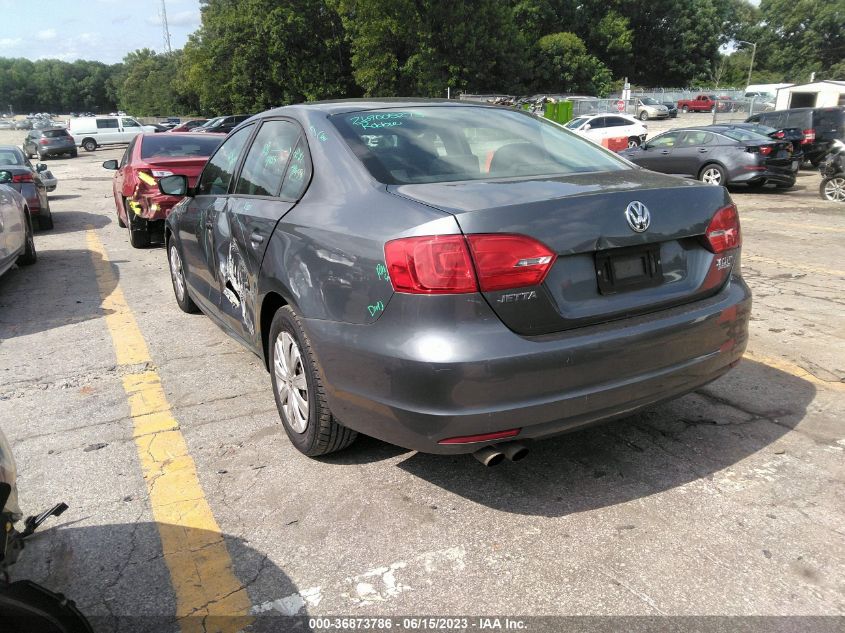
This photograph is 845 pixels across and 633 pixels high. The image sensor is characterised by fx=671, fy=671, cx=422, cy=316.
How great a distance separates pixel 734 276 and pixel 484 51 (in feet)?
→ 180

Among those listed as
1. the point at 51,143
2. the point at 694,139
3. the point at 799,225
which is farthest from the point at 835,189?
the point at 51,143

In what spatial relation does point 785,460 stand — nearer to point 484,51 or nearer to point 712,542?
point 712,542

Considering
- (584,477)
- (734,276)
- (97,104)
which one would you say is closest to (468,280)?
(584,477)

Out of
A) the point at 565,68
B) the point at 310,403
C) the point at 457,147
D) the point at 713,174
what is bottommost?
the point at 713,174

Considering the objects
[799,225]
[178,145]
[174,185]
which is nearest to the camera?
[174,185]

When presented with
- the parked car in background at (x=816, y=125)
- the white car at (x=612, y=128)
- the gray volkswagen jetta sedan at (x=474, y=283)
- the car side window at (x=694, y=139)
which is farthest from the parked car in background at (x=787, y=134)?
the gray volkswagen jetta sedan at (x=474, y=283)

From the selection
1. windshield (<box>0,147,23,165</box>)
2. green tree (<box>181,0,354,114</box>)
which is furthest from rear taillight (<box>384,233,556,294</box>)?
green tree (<box>181,0,354,114</box>)

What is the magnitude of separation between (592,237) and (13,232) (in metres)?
6.89

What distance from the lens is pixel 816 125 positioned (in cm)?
1830

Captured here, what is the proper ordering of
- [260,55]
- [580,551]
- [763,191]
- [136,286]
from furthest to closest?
[260,55] < [763,191] < [136,286] < [580,551]

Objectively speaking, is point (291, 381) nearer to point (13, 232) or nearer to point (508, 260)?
point (508, 260)

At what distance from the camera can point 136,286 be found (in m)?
7.21

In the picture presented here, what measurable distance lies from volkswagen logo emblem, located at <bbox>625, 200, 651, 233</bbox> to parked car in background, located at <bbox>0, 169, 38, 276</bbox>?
6428mm

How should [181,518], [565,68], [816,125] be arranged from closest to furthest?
[181,518]
[816,125]
[565,68]
